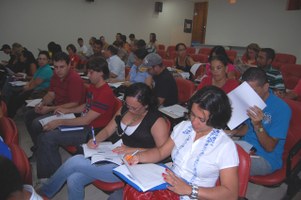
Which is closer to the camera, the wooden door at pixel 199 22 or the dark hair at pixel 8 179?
the dark hair at pixel 8 179

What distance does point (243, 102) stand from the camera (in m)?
1.77

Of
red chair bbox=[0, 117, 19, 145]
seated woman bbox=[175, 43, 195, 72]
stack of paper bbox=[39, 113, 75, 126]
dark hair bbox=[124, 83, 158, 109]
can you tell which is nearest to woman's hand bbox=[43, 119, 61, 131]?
stack of paper bbox=[39, 113, 75, 126]

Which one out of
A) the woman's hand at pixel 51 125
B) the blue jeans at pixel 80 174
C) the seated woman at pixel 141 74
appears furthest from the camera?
the seated woman at pixel 141 74

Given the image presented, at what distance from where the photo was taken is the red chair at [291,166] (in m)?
1.84

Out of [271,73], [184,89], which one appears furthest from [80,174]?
[271,73]

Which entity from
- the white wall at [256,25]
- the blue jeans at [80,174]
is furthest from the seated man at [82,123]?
the white wall at [256,25]

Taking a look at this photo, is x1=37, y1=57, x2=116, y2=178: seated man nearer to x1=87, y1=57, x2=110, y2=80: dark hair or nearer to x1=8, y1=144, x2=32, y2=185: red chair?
x1=87, y1=57, x2=110, y2=80: dark hair

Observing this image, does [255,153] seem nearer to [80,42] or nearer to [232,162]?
[232,162]

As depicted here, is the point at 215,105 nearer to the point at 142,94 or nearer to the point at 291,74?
the point at 142,94

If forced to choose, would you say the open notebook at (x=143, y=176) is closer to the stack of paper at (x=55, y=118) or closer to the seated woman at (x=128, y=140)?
the seated woman at (x=128, y=140)

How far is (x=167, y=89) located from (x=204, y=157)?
1770mm

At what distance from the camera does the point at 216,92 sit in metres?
1.33

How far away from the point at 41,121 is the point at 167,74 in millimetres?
1541

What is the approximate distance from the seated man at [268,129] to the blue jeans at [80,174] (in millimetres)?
1050
